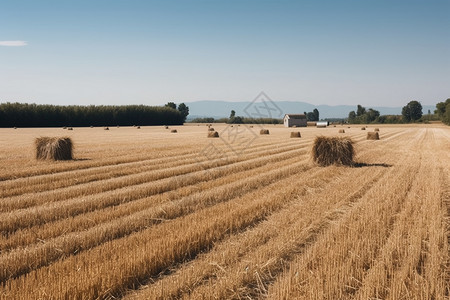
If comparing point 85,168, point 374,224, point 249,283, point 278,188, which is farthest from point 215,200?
point 85,168

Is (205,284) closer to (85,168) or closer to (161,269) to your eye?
(161,269)

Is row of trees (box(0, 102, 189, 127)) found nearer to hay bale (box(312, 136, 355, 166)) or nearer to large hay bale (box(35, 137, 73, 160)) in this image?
large hay bale (box(35, 137, 73, 160))

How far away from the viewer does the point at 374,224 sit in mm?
6516

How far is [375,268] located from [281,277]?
134cm

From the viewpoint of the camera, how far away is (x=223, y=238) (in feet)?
19.8

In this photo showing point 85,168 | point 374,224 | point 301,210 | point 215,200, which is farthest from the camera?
point 85,168

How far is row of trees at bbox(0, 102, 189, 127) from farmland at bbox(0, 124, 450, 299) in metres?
79.9

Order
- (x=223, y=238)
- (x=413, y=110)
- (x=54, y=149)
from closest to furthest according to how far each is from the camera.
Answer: (x=223, y=238) < (x=54, y=149) < (x=413, y=110)

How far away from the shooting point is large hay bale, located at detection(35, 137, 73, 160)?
15711mm

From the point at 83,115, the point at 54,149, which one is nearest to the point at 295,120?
the point at 83,115

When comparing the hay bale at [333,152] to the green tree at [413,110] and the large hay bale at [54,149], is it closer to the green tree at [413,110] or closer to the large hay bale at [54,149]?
the large hay bale at [54,149]

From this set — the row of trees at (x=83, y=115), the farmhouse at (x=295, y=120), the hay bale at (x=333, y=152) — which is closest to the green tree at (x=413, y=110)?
the farmhouse at (x=295, y=120)

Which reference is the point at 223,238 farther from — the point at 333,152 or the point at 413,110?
the point at 413,110

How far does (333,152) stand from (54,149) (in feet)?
42.0
